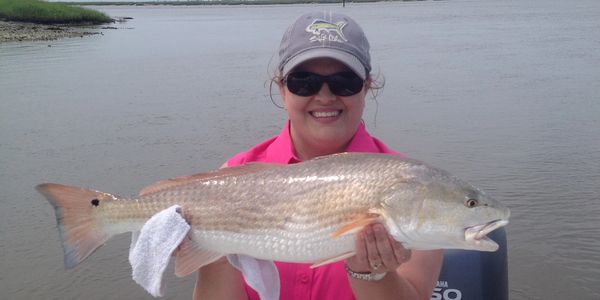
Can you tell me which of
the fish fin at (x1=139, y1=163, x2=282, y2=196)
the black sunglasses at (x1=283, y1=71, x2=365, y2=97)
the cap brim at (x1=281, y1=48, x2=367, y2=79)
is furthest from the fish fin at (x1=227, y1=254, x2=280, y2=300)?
the cap brim at (x1=281, y1=48, x2=367, y2=79)

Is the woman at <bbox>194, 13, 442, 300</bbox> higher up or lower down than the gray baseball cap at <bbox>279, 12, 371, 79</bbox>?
lower down

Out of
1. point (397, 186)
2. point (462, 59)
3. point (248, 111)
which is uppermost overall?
point (462, 59)

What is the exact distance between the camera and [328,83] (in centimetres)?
322

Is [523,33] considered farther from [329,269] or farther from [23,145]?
[329,269]

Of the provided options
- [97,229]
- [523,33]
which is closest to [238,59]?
[523,33]

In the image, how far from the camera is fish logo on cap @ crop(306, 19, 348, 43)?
3213mm

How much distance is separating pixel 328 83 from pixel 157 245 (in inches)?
50.6

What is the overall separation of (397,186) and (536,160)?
23.6 feet

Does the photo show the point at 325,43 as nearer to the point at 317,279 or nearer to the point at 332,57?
the point at 332,57

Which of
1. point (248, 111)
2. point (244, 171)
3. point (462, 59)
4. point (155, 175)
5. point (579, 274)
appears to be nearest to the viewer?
point (244, 171)

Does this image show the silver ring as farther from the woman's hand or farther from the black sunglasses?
the black sunglasses

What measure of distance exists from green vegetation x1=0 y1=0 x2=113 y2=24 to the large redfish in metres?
48.3

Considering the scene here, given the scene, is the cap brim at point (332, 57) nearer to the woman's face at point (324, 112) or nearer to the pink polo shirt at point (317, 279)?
the woman's face at point (324, 112)

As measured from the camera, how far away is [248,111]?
12758mm
